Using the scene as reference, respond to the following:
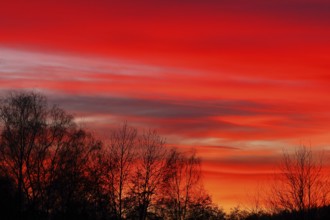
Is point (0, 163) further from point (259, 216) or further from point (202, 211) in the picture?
point (259, 216)

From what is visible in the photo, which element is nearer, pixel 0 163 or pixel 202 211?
pixel 0 163

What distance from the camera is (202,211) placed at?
88625mm

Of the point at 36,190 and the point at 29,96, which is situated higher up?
the point at 29,96

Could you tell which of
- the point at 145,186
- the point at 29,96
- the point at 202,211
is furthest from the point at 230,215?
the point at 29,96

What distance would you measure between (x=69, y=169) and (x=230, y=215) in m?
29.8

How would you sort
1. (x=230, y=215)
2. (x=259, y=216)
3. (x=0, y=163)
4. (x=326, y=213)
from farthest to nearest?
(x=230, y=215) → (x=259, y=216) → (x=0, y=163) → (x=326, y=213)

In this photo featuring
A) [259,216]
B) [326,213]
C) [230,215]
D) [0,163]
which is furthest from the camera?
[230,215]

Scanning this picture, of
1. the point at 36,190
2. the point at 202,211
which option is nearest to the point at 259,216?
the point at 202,211

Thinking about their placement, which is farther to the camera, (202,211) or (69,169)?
(202,211)

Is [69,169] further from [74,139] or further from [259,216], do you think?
[259,216]

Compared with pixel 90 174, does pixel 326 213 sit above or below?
below

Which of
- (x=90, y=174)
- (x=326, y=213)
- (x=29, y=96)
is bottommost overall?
(x=326, y=213)

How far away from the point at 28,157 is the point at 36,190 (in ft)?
12.8

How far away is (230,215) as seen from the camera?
101750 mm
